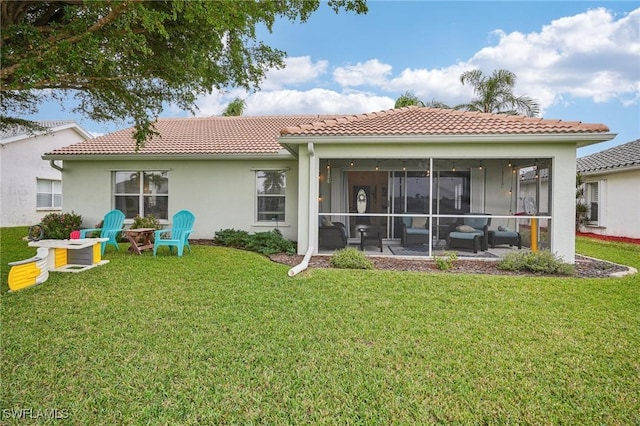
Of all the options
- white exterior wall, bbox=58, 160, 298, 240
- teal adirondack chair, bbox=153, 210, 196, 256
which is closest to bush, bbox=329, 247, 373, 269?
white exterior wall, bbox=58, 160, 298, 240

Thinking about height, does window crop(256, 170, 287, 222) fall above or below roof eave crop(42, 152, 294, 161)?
below

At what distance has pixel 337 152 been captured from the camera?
841 centimetres

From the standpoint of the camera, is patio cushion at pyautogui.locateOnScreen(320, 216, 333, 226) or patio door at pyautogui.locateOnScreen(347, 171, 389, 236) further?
patio door at pyautogui.locateOnScreen(347, 171, 389, 236)

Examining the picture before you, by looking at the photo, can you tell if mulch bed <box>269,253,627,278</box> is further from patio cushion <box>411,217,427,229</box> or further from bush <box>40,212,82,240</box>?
bush <box>40,212,82,240</box>

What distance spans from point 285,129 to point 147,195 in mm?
6305

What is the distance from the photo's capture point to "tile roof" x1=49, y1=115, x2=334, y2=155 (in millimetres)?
Answer: 11188

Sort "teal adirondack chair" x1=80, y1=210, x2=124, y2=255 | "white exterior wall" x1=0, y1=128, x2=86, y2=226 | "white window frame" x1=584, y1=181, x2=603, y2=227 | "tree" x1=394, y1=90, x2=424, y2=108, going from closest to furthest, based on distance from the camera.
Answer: "teal adirondack chair" x1=80, y1=210, x2=124, y2=255
"white window frame" x1=584, y1=181, x2=603, y2=227
"white exterior wall" x1=0, y1=128, x2=86, y2=226
"tree" x1=394, y1=90, x2=424, y2=108

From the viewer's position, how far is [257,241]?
9641 millimetres

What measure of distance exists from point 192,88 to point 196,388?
6306 millimetres

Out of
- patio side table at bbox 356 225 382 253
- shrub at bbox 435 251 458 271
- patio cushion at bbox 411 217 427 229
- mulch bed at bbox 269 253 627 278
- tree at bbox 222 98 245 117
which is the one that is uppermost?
tree at bbox 222 98 245 117

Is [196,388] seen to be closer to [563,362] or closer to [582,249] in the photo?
[563,362]

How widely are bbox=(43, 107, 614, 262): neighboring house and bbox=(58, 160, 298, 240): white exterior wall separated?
0.11 feet

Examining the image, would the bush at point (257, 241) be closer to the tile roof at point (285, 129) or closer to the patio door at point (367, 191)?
the patio door at point (367, 191)

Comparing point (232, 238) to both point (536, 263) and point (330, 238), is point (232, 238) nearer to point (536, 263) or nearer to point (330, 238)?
point (330, 238)
